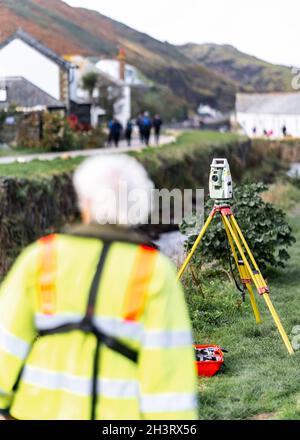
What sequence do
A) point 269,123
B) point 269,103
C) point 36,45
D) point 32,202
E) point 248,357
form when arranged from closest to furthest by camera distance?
point 248,357, point 32,202, point 36,45, point 269,123, point 269,103

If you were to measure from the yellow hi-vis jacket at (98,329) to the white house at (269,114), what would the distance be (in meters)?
55.9

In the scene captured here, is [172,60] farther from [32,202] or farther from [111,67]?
[32,202]

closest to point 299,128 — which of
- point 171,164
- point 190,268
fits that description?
point 171,164

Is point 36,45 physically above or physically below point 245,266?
above

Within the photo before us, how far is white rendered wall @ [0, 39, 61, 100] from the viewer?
36.1 m

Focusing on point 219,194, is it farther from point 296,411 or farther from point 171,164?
point 171,164

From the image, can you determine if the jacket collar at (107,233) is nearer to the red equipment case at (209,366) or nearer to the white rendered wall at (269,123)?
the red equipment case at (209,366)

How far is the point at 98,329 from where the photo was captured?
321cm

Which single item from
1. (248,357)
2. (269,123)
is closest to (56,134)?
(248,357)

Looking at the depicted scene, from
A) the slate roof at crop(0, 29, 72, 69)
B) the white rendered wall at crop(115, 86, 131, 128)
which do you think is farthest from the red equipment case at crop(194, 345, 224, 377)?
the white rendered wall at crop(115, 86, 131, 128)

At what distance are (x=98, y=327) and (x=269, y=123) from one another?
2603 inches

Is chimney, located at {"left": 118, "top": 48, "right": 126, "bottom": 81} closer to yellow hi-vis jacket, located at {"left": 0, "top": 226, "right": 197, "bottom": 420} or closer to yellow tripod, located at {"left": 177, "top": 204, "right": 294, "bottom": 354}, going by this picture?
yellow tripod, located at {"left": 177, "top": 204, "right": 294, "bottom": 354}

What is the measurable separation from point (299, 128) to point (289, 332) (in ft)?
183

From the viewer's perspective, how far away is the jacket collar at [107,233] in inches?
127
